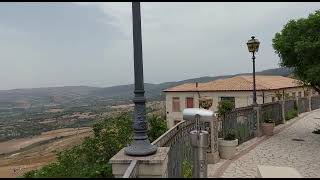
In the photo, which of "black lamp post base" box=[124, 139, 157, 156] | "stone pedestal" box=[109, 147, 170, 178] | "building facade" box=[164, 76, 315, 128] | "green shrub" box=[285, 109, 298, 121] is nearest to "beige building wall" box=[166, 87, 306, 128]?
"building facade" box=[164, 76, 315, 128]

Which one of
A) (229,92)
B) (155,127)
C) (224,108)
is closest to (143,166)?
(224,108)

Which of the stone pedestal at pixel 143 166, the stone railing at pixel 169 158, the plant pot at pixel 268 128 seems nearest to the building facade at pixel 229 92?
the plant pot at pixel 268 128

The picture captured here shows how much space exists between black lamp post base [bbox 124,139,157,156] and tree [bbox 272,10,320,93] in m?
12.0

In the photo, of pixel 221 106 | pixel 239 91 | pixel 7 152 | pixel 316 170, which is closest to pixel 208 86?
pixel 239 91

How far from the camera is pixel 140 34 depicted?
197 inches

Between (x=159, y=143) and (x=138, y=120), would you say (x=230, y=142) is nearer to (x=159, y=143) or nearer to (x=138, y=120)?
(x=159, y=143)

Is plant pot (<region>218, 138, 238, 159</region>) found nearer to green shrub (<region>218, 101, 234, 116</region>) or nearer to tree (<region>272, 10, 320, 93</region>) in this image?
green shrub (<region>218, 101, 234, 116</region>)

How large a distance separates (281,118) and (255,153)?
9640mm

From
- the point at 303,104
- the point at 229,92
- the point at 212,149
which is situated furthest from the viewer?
the point at 229,92

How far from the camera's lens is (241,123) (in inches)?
583

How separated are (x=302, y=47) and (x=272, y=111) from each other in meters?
5.23

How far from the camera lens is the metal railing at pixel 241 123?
1338 cm

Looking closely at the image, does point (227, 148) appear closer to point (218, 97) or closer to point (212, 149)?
point (212, 149)

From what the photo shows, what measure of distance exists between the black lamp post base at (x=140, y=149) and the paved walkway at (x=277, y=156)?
16.8 ft
